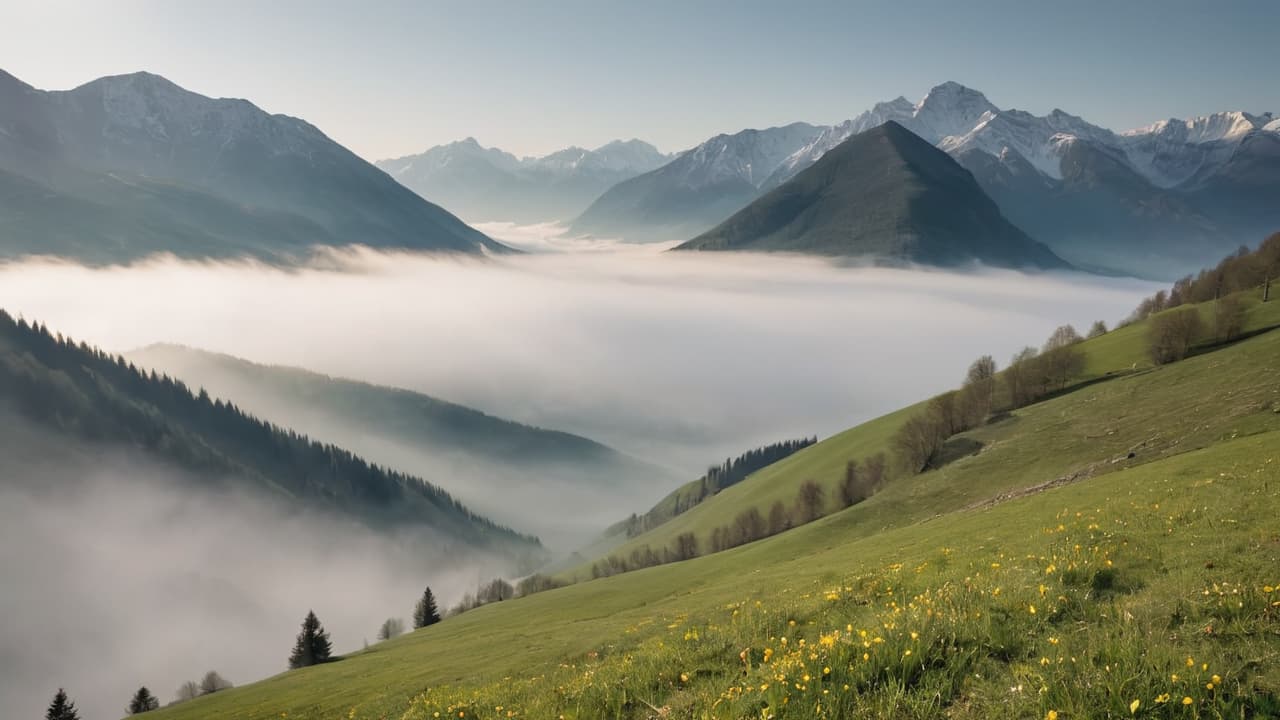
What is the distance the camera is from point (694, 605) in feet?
119

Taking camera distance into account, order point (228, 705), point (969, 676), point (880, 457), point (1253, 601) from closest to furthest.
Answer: point (969, 676), point (1253, 601), point (228, 705), point (880, 457)

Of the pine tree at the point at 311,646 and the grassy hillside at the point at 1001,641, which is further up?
the grassy hillside at the point at 1001,641

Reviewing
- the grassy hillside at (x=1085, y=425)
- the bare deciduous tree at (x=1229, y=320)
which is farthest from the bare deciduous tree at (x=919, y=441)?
the bare deciduous tree at (x=1229, y=320)

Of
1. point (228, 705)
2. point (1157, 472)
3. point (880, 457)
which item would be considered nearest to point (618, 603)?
point (228, 705)

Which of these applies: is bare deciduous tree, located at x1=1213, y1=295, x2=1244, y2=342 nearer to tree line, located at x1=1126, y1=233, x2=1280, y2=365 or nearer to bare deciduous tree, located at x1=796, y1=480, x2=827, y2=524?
tree line, located at x1=1126, y1=233, x2=1280, y2=365

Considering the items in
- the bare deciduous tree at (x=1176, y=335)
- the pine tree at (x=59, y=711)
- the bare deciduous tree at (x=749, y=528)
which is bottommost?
the bare deciduous tree at (x=749, y=528)

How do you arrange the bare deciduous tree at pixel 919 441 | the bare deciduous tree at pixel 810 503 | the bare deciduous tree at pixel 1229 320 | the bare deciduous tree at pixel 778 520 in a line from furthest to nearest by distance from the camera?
the bare deciduous tree at pixel 778 520
the bare deciduous tree at pixel 810 503
the bare deciduous tree at pixel 919 441
the bare deciduous tree at pixel 1229 320

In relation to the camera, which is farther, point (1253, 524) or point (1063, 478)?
point (1063, 478)

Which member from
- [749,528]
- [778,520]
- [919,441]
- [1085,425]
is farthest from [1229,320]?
[749,528]

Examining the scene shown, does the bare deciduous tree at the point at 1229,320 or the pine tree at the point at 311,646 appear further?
the pine tree at the point at 311,646

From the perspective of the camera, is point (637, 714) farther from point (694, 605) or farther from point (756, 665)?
point (694, 605)

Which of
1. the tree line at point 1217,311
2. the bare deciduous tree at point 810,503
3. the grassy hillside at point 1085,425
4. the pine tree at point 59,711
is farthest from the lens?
the bare deciduous tree at point 810,503

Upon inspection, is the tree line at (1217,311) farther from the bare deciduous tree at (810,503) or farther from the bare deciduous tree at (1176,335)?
the bare deciduous tree at (810,503)

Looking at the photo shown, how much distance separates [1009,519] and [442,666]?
124ft
